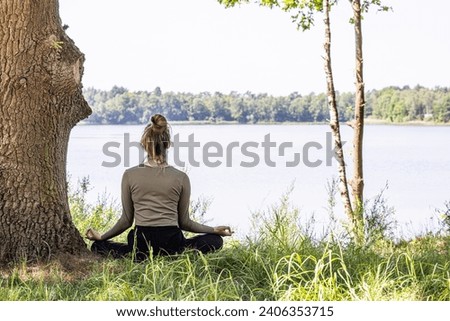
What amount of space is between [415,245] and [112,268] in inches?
115

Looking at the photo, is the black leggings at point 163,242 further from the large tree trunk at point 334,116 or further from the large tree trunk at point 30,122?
the large tree trunk at point 334,116

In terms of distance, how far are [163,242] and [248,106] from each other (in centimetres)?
866

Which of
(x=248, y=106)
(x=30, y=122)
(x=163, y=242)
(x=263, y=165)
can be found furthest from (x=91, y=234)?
(x=263, y=165)

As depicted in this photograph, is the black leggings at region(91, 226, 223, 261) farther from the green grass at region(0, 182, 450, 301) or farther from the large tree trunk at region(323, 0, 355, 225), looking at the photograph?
the large tree trunk at region(323, 0, 355, 225)

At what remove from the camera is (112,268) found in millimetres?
5250

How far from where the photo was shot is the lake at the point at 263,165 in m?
10.6

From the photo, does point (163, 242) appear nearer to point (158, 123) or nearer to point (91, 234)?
point (91, 234)

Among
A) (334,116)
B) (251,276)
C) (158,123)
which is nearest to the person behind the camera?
(251,276)

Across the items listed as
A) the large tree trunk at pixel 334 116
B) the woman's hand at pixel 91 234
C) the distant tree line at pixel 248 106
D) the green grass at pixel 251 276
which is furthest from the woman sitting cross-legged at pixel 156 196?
the distant tree line at pixel 248 106

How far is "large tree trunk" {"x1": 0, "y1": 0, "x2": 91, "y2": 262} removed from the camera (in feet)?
17.5

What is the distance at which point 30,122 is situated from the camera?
5363 millimetres

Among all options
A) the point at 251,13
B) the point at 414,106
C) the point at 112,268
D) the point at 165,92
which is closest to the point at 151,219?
the point at 112,268

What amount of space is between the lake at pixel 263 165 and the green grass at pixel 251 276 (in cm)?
184
